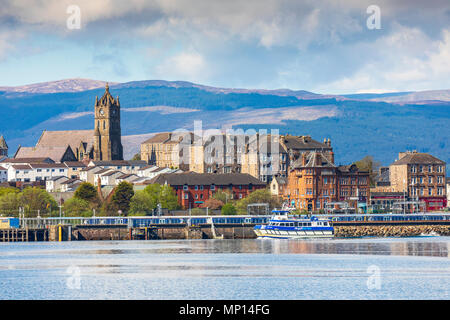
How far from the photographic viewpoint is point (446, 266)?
9562 centimetres

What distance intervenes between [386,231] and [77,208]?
63340 millimetres

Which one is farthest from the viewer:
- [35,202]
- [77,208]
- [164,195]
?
[35,202]

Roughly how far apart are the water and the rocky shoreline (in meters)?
37.0

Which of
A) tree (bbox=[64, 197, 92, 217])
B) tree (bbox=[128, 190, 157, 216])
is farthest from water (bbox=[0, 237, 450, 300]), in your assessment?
tree (bbox=[64, 197, 92, 217])

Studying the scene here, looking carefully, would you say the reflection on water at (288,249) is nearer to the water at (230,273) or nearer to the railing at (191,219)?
the water at (230,273)

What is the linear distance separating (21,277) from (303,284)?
27572 mm

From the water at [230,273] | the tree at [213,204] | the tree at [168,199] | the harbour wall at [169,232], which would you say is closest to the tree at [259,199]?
the tree at [213,204]

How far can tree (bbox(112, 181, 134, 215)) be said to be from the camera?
7594 inches

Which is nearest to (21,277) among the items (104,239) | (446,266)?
(446,266)

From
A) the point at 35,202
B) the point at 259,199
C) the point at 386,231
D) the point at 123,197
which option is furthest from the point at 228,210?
the point at 35,202

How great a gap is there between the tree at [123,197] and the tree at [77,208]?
5.95m

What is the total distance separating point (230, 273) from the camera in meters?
90.6

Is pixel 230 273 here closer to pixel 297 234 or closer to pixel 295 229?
pixel 295 229
